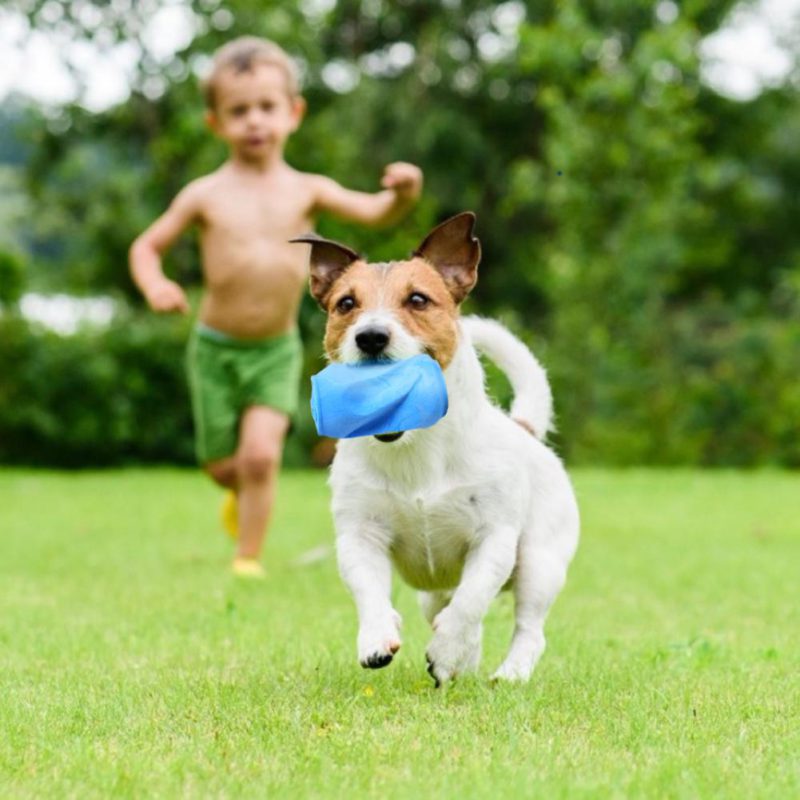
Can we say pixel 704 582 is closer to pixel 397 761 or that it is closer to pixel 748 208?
pixel 397 761

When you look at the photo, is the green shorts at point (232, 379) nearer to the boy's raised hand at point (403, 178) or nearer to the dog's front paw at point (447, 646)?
the boy's raised hand at point (403, 178)

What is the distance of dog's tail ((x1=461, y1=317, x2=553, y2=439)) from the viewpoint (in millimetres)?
5484

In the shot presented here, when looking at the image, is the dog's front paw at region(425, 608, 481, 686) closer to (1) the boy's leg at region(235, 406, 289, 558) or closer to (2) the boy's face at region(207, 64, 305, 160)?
(1) the boy's leg at region(235, 406, 289, 558)

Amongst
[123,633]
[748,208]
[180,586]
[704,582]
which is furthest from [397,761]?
[748,208]

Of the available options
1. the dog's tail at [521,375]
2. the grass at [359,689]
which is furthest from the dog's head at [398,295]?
the grass at [359,689]

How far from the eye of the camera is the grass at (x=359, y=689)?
3291 millimetres

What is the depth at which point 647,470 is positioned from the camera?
1925 cm

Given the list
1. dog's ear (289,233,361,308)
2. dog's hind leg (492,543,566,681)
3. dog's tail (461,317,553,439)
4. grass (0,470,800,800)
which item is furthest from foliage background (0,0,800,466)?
dog's ear (289,233,361,308)

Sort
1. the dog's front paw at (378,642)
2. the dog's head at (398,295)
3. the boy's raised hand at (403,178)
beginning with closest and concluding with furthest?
the dog's front paw at (378,642) < the dog's head at (398,295) < the boy's raised hand at (403,178)

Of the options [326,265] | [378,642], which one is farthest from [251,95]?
[378,642]

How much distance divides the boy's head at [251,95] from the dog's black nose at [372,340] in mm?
4249

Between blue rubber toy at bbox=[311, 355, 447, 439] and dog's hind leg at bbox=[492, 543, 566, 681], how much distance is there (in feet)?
2.63

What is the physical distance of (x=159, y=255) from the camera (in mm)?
7941

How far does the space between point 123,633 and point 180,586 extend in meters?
1.80
